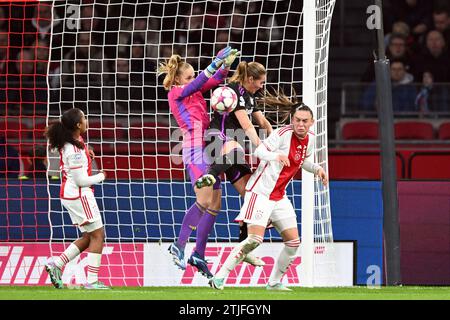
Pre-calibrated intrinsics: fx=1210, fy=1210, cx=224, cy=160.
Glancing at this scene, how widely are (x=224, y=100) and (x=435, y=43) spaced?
7.27m

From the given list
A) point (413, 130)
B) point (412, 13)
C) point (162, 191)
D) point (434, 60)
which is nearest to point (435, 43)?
point (434, 60)

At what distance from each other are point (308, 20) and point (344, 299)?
9.11ft

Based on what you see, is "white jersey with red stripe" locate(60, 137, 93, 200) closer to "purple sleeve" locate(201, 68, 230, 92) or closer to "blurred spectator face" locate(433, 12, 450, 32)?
"purple sleeve" locate(201, 68, 230, 92)

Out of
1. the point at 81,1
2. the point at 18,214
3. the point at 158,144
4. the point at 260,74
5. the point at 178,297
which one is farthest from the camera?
the point at 81,1

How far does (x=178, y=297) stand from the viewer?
9086 millimetres

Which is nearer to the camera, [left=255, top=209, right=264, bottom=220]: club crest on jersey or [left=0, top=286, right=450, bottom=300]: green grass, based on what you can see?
[left=0, top=286, right=450, bottom=300]: green grass

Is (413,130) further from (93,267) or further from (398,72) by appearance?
(93,267)

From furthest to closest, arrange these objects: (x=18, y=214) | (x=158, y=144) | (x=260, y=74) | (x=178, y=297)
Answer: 1. (x=158, y=144)
2. (x=18, y=214)
3. (x=260, y=74)
4. (x=178, y=297)

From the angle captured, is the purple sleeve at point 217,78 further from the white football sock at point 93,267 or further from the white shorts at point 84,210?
the white football sock at point 93,267

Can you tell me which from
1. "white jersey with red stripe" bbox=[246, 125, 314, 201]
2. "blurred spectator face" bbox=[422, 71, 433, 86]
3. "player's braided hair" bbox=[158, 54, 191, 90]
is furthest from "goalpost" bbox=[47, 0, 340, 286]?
Result: "blurred spectator face" bbox=[422, 71, 433, 86]

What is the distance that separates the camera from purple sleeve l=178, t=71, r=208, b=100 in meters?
10.6

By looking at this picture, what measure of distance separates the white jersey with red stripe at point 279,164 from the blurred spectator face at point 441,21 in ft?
25.1

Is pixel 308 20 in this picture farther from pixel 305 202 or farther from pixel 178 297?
pixel 178 297

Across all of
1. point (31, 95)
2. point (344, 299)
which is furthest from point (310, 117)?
point (31, 95)
